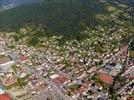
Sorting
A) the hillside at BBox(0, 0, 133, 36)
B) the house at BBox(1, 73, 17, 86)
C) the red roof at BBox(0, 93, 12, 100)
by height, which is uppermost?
the hillside at BBox(0, 0, 133, 36)

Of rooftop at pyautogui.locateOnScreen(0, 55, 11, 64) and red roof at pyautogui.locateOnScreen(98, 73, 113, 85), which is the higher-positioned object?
rooftop at pyautogui.locateOnScreen(0, 55, 11, 64)

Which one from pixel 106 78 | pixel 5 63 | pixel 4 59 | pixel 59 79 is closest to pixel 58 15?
pixel 4 59

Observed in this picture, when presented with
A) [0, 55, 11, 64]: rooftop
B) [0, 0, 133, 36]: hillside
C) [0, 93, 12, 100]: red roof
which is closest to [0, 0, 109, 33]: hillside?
[0, 0, 133, 36]: hillside

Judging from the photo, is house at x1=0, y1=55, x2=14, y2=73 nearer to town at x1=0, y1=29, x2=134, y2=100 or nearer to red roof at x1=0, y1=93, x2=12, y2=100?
town at x1=0, y1=29, x2=134, y2=100

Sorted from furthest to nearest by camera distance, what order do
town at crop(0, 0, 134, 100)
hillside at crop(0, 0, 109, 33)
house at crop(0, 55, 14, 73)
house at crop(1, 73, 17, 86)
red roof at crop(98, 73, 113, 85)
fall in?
1. hillside at crop(0, 0, 109, 33)
2. house at crop(0, 55, 14, 73)
3. house at crop(1, 73, 17, 86)
4. red roof at crop(98, 73, 113, 85)
5. town at crop(0, 0, 134, 100)

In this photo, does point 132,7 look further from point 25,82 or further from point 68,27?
point 25,82

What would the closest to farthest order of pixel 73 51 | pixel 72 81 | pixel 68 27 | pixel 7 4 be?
pixel 72 81, pixel 73 51, pixel 68 27, pixel 7 4

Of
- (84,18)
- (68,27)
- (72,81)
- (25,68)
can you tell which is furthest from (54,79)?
(84,18)

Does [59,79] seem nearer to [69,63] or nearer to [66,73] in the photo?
[66,73]
